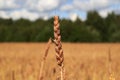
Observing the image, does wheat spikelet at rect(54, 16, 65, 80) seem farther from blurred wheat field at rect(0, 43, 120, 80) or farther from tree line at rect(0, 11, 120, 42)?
tree line at rect(0, 11, 120, 42)

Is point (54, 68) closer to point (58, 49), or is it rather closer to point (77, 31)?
point (58, 49)

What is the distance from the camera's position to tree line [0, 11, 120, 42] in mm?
64331

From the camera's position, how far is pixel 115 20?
75.1 meters

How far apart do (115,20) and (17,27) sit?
19519 mm

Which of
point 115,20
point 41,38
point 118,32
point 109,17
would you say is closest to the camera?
point 41,38

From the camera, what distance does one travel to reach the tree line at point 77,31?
64.3 meters

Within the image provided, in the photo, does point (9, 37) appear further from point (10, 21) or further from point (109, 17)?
point (109, 17)

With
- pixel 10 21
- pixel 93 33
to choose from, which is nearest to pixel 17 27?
pixel 10 21

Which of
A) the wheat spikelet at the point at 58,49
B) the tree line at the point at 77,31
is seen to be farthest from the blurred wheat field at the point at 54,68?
the tree line at the point at 77,31

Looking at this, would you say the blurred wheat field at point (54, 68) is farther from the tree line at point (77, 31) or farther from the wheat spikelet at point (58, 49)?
the tree line at point (77, 31)

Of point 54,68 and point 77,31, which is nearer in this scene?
point 54,68

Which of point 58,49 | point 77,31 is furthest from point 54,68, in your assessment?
point 77,31

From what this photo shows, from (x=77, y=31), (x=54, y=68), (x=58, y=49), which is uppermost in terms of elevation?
(x=58, y=49)

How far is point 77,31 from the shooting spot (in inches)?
2611
